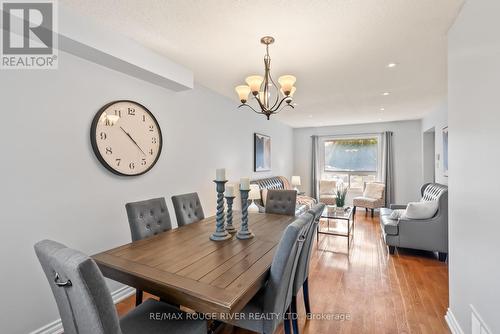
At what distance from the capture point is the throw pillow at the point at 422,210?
3354 millimetres

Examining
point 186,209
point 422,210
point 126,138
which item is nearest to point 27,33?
point 126,138

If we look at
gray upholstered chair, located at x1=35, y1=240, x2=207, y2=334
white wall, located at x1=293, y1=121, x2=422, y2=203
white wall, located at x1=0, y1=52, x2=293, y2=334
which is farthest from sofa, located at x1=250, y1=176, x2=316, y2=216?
gray upholstered chair, located at x1=35, y1=240, x2=207, y2=334

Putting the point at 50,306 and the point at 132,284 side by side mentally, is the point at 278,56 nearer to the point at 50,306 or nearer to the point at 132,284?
the point at 132,284

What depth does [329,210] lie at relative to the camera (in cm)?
432

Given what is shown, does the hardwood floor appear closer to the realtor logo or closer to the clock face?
the clock face

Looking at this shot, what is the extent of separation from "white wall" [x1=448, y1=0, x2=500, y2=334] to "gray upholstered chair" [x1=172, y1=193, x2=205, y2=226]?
7.51 ft

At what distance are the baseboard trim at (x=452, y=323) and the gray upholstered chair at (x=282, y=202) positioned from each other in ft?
5.23

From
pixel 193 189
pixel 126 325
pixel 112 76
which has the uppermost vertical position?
pixel 112 76

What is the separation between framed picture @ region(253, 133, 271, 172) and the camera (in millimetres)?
4938

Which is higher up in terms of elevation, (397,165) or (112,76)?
(112,76)

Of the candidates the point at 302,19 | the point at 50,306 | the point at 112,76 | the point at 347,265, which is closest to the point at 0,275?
the point at 50,306

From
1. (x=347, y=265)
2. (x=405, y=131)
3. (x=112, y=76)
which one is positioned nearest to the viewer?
(x=112, y=76)

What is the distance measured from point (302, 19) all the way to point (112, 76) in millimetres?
1818

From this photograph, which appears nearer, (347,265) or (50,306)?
(50,306)
